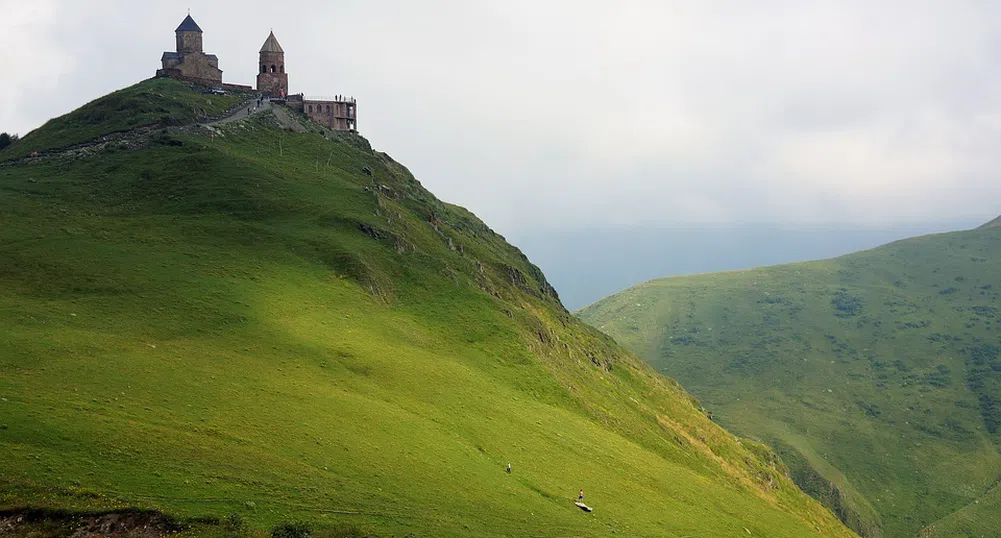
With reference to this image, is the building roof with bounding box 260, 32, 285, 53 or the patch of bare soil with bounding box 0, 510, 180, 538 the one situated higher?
the building roof with bounding box 260, 32, 285, 53

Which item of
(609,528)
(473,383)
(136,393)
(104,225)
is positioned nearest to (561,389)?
(473,383)

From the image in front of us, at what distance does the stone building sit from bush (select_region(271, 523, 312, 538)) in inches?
5041

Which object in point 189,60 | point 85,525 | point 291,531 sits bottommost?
point 291,531

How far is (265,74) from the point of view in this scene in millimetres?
157750

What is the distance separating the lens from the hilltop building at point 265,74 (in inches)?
5960

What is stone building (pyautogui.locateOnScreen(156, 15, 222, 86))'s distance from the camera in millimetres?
150375

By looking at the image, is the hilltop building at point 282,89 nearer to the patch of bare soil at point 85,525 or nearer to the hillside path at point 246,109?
the hillside path at point 246,109

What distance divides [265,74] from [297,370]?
105 m

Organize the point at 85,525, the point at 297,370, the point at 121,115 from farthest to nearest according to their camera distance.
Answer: the point at 121,115, the point at 297,370, the point at 85,525

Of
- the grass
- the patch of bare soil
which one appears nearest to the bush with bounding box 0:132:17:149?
the grass

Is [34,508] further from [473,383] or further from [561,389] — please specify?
[561,389]

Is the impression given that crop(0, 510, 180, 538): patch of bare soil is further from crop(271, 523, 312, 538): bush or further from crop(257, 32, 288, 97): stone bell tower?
crop(257, 32, 288, 97): stone bell tower

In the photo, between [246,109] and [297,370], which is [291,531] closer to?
[297,370]

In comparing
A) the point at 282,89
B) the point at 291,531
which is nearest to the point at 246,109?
the point at 282,89
